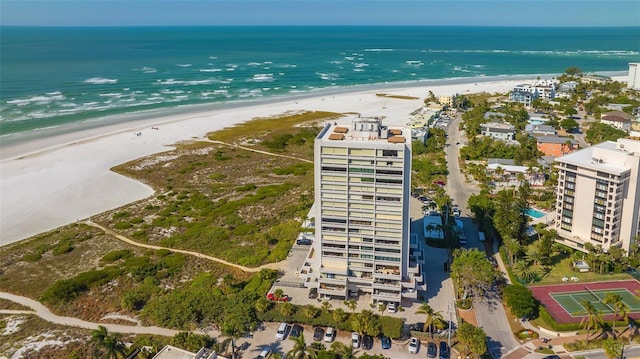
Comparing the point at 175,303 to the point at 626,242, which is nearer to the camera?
the point at 175,303

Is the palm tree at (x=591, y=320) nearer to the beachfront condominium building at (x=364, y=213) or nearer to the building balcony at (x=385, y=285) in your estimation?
the beachfront condominium building at (x=364, y=213)

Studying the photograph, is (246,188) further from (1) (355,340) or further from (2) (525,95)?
(2) (525,95)

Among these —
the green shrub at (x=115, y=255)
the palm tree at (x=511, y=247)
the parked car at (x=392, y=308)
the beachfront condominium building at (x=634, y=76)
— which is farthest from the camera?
the beachfront condominium building at (x=634, y=76)

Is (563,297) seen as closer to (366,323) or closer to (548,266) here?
(548,266)

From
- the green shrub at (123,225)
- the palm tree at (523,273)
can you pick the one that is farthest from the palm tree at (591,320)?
the green shrub at (123,225)

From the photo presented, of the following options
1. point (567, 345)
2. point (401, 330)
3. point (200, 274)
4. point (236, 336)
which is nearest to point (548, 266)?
point (567, 345)
